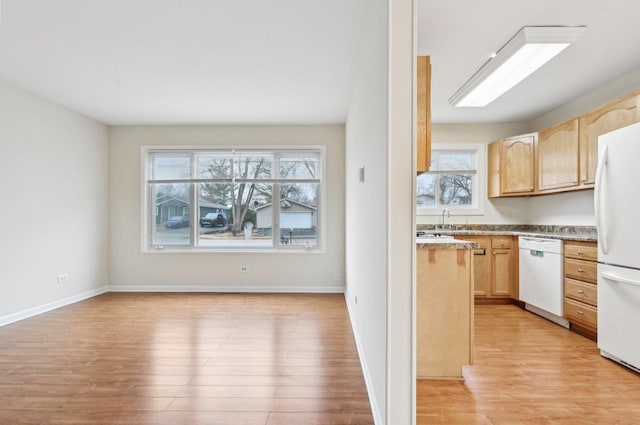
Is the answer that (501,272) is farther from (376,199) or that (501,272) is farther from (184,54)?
(184,54)

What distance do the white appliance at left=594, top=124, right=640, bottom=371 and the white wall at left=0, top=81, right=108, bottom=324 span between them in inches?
226

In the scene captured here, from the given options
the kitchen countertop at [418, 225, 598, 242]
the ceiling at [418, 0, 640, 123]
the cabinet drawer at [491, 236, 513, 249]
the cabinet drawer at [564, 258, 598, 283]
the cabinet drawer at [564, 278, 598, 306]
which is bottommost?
the cabinet drawer at [564, 278, 598, 306]

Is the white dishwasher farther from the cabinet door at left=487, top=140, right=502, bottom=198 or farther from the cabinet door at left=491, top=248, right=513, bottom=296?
the cabinet door at left=487, top=140, right=502, bottom=198

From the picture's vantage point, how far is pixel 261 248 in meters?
5.38

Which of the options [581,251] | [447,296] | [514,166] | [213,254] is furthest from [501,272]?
[213,254]

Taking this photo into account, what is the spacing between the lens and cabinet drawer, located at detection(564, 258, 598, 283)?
3.22 metres

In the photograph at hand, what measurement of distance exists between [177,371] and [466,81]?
3813mm

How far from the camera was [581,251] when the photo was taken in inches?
132

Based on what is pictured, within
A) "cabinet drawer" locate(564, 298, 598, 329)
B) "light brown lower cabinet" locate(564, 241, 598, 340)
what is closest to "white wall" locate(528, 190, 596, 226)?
"light brown lower cabinet" locate(564, 241, 598, 340)

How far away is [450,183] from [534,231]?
1.32 metres

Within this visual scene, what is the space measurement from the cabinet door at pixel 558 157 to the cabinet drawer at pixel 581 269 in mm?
948

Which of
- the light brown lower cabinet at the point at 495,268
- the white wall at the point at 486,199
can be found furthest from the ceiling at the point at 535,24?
the light brown lower cabinet at the point at 495,268

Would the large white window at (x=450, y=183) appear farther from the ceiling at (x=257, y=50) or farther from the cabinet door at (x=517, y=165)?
the ceiling at (x=257, y=50)

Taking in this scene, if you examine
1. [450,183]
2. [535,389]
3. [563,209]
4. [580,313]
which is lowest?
[535,389]
